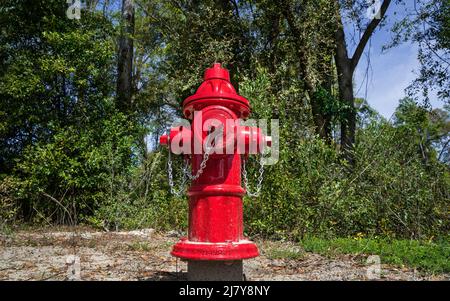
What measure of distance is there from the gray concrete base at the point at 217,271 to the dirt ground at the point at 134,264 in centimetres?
81

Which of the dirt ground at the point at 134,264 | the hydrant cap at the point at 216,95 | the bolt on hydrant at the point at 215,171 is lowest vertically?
the dirt ground at the point at 134,264

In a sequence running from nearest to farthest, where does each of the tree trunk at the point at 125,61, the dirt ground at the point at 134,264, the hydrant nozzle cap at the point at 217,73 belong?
1. the hydrant nozzle cap at the point at 217,73
2. the dirt ground at the point at 134,264
3. the tree trunk at the point at 125,61

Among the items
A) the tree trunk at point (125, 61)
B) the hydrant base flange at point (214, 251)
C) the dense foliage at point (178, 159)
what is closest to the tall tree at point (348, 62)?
the dense foliage at point (178, 159)

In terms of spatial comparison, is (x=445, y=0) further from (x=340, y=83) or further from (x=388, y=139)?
(x=388, y=139)

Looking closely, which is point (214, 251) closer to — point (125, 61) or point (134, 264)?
point (134, 264)

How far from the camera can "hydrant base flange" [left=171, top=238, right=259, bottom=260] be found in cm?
253

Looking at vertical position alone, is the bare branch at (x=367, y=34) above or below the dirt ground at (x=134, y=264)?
above

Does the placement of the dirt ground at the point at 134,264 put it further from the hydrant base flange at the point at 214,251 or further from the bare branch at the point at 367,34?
the bare branch at the point at 367,34

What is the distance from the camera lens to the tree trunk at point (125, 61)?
11078 millimetres

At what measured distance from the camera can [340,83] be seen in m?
11.4

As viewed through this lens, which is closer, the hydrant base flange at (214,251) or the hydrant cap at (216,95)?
the hydrant base flange at (214,251)

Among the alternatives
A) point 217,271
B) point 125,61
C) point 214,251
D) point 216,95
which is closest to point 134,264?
point 217,271

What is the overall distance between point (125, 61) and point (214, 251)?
417 inches

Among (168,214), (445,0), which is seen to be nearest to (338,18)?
(445,0)
